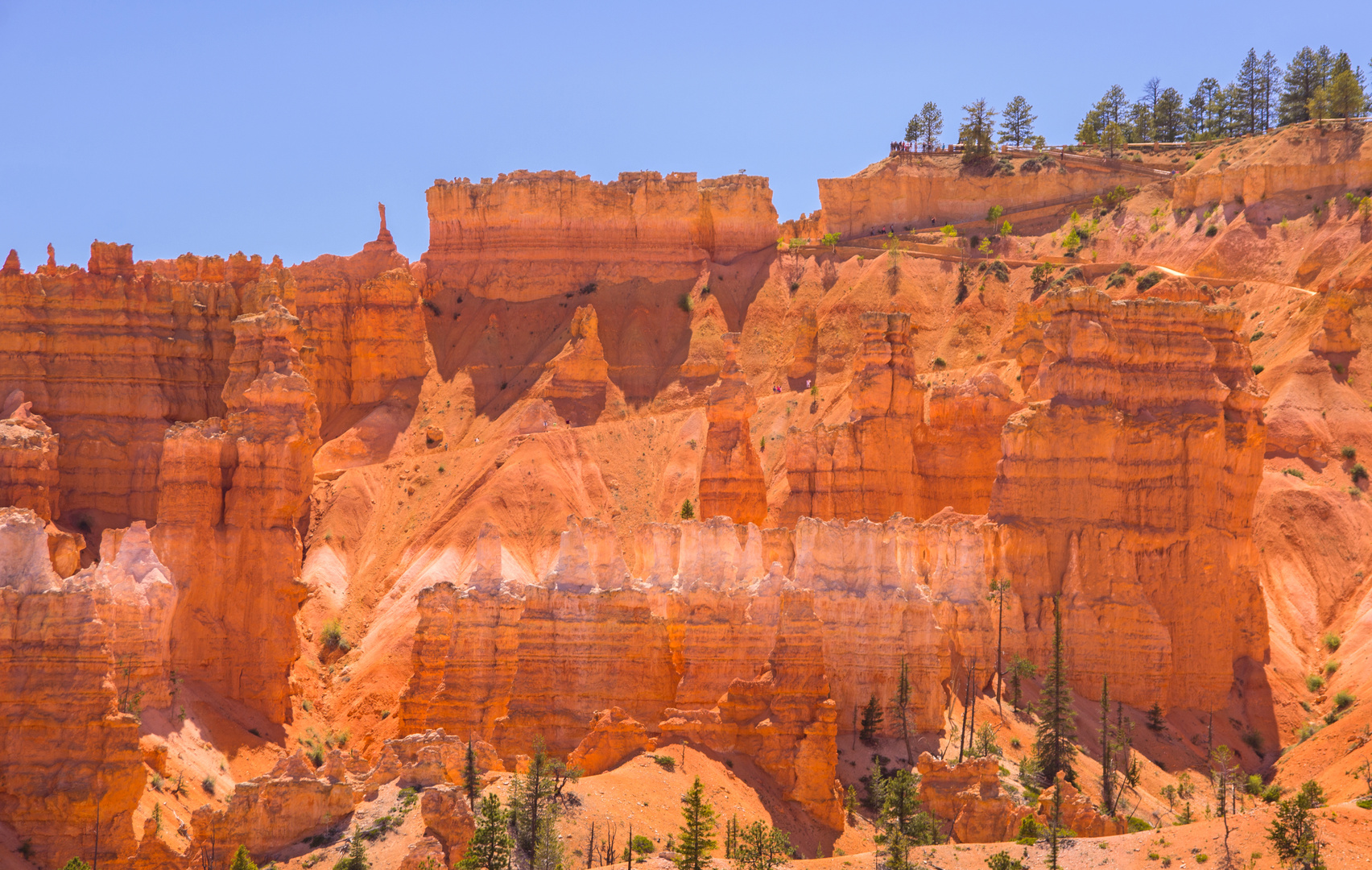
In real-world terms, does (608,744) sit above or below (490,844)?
above

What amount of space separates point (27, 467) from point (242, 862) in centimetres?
3530

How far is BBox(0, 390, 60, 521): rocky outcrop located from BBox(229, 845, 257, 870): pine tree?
32553 mm

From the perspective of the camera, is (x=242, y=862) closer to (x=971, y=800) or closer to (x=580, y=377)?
(x=971, y=800)

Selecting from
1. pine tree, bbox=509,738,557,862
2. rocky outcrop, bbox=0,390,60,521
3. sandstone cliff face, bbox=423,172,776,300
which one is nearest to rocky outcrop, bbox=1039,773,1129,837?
pine tree, bbox=509,738,557,862

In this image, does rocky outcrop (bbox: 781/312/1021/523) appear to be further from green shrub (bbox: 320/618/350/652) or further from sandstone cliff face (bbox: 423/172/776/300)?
sandstone cliff face (bbox: 423/172/776/300)

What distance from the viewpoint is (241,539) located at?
71312 mm

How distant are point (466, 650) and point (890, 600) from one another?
13.6 m

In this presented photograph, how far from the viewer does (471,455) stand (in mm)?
94125

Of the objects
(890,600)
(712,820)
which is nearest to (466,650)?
(890,600)

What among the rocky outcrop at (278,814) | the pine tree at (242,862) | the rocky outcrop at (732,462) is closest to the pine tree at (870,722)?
the rocky outcrop at (278,814)

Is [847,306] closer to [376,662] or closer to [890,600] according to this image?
[376,662]

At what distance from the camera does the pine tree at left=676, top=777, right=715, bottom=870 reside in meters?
44.1

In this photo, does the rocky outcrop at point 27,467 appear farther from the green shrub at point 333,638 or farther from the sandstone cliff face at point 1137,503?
the sandstone cliff face at point 1137,503

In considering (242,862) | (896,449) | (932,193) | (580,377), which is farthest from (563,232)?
(242,862)
